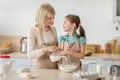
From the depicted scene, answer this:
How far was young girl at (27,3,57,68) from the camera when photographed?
270 cm

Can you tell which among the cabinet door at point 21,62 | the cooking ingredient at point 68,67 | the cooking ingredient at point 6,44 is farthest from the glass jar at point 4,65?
the cooking ingredient at point 6,44

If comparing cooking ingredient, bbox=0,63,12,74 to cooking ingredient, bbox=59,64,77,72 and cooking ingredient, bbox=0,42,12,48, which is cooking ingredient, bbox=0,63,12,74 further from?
cooking ingredient, bbox=0,42,12,48

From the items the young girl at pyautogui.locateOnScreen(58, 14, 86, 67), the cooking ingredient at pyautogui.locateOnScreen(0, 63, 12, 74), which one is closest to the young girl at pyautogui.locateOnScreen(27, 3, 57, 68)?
the young girl at pyautogui.locateOnScreen(58, 14, 86, 67)

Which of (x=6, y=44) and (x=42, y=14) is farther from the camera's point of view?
(x=6, y=44)

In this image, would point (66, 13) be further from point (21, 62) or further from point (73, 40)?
point (73, 40)

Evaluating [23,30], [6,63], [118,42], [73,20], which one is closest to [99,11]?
[118,42]

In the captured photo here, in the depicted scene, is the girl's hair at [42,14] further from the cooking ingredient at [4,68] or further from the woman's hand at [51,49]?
the cooking ingredient at [4,68]

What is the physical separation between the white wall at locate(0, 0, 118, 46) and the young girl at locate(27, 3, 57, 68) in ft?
5.87

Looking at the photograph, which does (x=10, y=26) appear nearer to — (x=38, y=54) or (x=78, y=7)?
(x=78, y=7)

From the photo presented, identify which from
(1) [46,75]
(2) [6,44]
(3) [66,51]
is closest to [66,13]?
(2) [6,44]

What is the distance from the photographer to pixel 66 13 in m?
4.54

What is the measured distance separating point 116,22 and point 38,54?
6.97ft

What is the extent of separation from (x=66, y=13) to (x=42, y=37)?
1848 millimetres

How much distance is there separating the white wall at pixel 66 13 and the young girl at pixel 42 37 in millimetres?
1789
